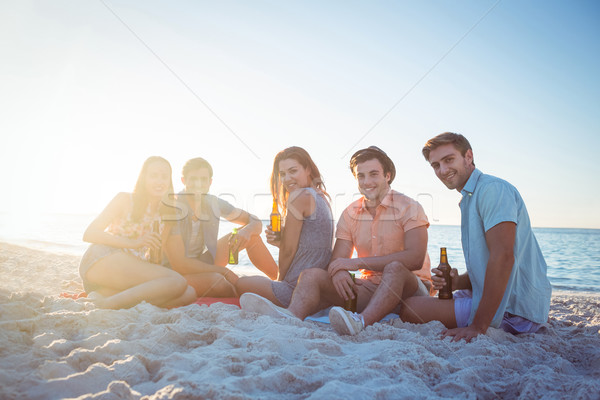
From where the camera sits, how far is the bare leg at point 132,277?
382cm

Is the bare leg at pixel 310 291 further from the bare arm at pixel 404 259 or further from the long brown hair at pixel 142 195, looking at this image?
the long brown hair at pixel 142 195

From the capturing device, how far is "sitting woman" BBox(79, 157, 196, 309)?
3.81 metres

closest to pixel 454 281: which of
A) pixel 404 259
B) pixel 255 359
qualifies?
pixel 404 259

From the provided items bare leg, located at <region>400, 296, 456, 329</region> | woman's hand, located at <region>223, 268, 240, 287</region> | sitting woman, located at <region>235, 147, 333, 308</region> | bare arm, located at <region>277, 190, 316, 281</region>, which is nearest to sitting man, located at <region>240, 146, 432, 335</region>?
bare leg, located at <region>400, 296, 456, 329</region>

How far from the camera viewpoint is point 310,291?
3.45 m

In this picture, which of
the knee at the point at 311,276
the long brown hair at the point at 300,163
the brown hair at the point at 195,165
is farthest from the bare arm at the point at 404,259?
the brown hair at the point at 195,165

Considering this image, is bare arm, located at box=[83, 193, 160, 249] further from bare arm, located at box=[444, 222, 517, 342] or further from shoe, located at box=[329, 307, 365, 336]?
bare arm, located at box=[444, 222, 517, 342]

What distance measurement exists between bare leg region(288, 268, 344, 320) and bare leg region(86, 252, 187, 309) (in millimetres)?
1323

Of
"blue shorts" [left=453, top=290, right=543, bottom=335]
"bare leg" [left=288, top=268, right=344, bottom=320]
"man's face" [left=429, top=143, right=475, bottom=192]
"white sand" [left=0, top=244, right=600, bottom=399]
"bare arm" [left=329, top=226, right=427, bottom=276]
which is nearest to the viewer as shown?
"white sand" [left=0, top=244, right=600, bottom=399]

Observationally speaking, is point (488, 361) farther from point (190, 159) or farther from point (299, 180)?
point (190, 159)

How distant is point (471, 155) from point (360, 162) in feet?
3.47

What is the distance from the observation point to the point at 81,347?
231 centimetres

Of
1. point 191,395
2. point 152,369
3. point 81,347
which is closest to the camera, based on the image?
point 191,395

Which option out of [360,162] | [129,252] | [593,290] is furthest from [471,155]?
[593,290]
